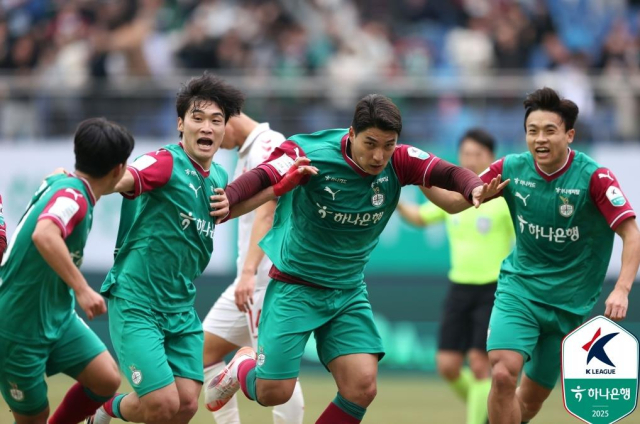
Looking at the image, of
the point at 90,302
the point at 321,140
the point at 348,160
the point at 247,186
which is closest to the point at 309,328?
the point at 247,186

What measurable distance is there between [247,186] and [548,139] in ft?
6.45

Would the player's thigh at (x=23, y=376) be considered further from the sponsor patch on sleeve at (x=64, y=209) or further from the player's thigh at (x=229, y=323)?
the player's thigh at (x=229, y=323)

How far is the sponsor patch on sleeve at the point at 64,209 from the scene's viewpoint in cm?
530

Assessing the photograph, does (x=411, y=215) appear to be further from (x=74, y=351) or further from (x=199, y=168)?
(x=74, y=351)

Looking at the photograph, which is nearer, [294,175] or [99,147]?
[99,147]

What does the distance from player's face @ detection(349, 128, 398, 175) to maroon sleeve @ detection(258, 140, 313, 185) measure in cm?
38

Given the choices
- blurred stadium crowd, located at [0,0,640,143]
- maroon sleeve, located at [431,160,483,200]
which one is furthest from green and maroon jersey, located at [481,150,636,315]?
blurred stadium crowd, located at [0,0,640,143]

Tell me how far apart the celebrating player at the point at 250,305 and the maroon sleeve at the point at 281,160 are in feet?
2.85

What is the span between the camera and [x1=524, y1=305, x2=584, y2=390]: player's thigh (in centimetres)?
670

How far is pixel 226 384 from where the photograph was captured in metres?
6.90

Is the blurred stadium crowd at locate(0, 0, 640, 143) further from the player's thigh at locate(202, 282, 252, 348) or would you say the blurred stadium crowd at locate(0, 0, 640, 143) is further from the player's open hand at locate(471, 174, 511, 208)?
the player's open hand at locate(471, 174, 511, 208)

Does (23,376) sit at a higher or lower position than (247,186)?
lower

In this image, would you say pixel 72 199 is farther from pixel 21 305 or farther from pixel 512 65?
pixel 512 65

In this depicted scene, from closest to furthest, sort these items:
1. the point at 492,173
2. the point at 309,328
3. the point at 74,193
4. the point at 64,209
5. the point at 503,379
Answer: the point at 64,209
the point at 74,193
the point at 309,328
the point at 503,379
the point at 492,173
